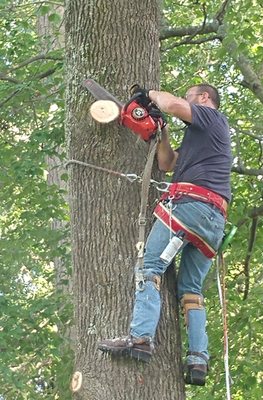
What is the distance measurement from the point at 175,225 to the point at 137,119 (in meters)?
0.56

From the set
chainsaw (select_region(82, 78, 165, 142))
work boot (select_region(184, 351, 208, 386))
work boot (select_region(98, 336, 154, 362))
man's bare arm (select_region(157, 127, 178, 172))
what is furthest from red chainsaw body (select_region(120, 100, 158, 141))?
work boot (select_region(184, 351, 208, 386))

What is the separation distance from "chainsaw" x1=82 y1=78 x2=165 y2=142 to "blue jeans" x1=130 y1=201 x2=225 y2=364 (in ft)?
1.38

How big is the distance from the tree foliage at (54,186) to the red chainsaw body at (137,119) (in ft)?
7.92

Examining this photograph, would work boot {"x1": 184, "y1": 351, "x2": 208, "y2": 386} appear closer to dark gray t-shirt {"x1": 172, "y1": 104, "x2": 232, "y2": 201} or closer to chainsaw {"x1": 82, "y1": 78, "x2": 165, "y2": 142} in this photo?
dark gray t-shirt {"x1": 172, "y1": 104, "x2": 232, "y2": 201}

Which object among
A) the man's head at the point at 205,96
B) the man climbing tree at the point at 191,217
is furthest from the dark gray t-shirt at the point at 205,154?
the man's head at the point at 205,96

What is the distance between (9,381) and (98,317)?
277 cm

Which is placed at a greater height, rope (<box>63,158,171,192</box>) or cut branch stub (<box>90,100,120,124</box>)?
cut branch stub (<box>90,100,120,124</box>)

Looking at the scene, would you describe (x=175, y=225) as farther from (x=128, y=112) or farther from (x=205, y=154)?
(x=128, y=112)

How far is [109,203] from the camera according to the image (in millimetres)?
3625

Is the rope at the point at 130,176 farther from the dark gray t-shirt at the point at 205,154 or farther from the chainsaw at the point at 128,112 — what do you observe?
the chainsaw at the point at 128,112

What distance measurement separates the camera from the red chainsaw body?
361 centimetres

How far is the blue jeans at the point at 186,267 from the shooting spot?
334 cm

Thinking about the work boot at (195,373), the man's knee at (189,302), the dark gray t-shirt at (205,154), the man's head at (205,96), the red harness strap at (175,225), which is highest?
the man's head at (205,96)

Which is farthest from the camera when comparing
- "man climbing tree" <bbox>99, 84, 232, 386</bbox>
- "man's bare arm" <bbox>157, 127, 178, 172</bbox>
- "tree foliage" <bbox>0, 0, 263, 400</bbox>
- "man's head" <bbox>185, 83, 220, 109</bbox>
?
"tree foliage" <bbox>0, 0, 263, 400</bbox>
